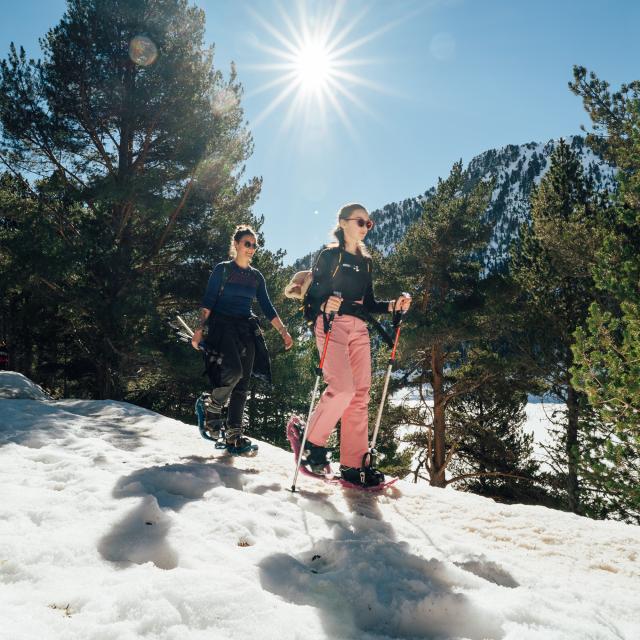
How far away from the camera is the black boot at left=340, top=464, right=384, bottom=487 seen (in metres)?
3.76

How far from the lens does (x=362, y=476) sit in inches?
150

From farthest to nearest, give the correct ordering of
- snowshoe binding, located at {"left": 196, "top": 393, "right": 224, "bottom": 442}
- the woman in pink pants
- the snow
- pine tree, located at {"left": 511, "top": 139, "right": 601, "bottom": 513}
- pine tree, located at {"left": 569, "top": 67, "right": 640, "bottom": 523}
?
pine tree, located at {"left": 511, "top": 139, "right": 601, "bottom": 513} → pine tree, located at {"left": 569, "top": 67, "right": 640, "bottom": 523} → snowshoe binding, located at {"left": 196, "top": 393, "right": 224, "bottom": 442} → the woman in pink pants → the snow

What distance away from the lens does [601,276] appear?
281 inches

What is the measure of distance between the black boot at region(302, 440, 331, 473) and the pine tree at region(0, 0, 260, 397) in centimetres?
846

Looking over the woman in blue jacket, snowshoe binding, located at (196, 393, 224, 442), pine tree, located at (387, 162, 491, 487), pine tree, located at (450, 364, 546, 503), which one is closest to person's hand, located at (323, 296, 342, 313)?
the woman in blue jacket

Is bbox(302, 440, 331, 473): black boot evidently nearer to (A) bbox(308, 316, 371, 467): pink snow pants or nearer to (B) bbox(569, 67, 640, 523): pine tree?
(A) bbox(308, 316, 371, 467): pink snow pants

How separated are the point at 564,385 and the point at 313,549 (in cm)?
1338

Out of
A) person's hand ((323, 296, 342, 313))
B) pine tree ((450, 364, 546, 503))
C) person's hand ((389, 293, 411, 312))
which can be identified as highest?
person's hand ((389, 293, 411, 312))

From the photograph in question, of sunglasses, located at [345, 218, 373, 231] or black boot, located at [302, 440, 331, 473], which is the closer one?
black boot, located at [302, 440, 331, 473]

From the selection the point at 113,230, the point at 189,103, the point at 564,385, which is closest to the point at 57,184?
the point at 113,230

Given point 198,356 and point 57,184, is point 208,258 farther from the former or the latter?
point 57,184

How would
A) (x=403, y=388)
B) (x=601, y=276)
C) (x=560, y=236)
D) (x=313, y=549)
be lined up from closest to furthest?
1. (x=313, y=549)
2. (x=601, y=276)
3. (x=560, y=236)
4. (x=403, y=388)

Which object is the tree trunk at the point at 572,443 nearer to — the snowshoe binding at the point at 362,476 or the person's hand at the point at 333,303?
the snowshoe binding at the point at 362,476

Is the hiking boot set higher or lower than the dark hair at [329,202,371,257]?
lower
